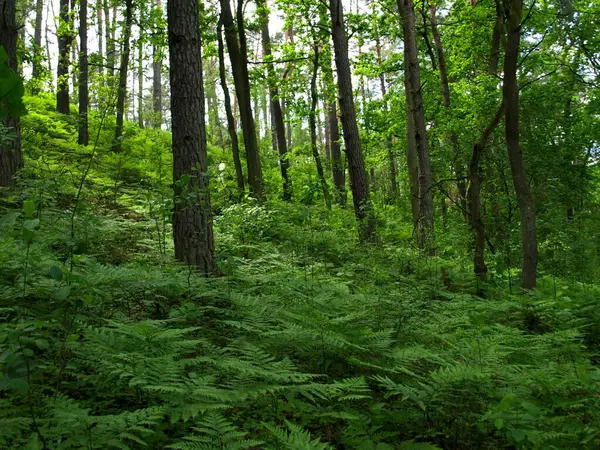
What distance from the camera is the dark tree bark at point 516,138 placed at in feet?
18.2

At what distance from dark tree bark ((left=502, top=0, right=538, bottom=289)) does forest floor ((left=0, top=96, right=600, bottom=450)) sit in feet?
2.63

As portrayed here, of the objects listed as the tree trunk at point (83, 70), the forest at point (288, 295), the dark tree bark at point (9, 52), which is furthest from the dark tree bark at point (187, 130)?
the tree trunk at point (83, 70)

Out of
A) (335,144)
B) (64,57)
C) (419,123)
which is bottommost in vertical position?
(419,123)

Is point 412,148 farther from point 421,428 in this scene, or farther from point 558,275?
point 421,428

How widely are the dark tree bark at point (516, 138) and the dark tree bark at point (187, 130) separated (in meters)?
4.09

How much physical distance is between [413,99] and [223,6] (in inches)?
276

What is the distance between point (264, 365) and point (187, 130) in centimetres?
382

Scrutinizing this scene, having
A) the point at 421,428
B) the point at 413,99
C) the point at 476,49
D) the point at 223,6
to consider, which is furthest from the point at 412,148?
the point at 421,428

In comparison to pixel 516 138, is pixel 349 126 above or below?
above

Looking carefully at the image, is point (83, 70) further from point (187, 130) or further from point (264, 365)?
point (264, 365)

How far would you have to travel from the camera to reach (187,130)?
5.60 m

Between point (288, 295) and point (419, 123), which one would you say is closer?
point (288, 295)

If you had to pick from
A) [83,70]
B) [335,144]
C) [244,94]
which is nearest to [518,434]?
[244,94]

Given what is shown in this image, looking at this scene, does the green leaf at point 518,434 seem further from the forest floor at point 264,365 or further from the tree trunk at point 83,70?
the tree trunk at point 83,70
